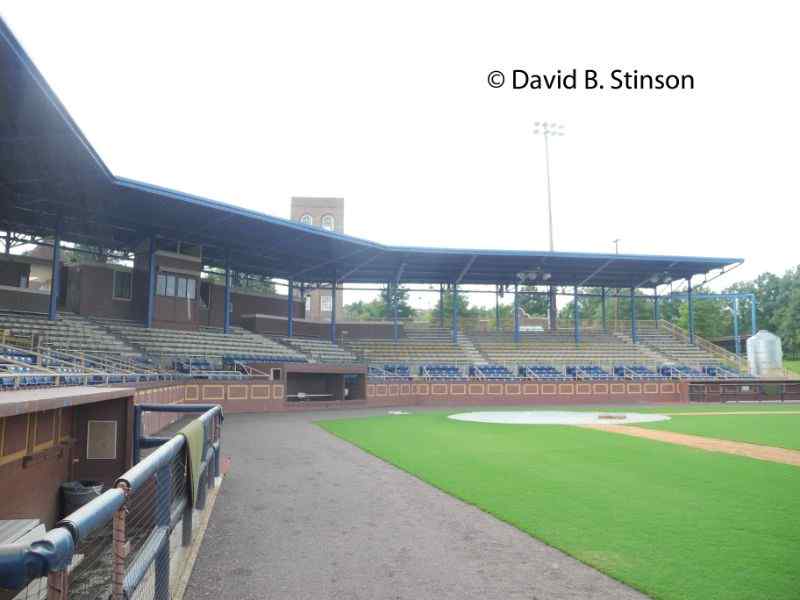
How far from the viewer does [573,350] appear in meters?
47.8

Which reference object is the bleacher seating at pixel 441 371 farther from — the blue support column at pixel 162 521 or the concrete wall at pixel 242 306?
the blue support column at pixel 162 521

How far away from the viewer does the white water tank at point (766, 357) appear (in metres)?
45.3

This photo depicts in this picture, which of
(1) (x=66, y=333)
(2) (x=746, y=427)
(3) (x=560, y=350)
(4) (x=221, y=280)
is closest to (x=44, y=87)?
(1) (x=66, y=333)

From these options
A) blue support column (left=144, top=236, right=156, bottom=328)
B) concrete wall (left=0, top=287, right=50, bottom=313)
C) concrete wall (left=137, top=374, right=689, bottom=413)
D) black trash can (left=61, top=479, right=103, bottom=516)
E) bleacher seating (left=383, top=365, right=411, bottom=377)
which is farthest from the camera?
bleacher seating (left=383, top=365, right=411, bottom=377)

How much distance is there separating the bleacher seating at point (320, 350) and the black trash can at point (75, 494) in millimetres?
31461

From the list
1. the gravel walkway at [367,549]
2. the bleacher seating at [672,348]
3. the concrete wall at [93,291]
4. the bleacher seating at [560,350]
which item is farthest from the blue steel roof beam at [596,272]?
the gravel walkway at [367,549]

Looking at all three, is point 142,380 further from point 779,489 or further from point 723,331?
point 723,331

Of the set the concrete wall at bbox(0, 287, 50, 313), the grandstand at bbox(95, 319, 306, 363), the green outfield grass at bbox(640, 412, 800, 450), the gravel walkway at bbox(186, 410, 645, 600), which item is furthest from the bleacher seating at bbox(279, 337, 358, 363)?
the gravel walkway at bbox(186, 410, 645, 600)

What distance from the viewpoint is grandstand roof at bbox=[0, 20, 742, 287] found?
19.5 metres

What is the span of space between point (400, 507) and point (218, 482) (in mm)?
3777

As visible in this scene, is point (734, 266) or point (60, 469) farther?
point (734, 266)

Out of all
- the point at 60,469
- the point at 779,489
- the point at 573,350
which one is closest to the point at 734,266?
the point at 573,350

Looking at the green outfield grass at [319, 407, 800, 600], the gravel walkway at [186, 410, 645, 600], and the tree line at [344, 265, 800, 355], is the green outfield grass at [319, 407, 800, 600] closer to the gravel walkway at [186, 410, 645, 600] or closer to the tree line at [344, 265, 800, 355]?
the gravel walkway at [186, 410, 645, 600]

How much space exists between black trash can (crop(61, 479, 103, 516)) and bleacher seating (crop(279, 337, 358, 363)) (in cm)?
3146
